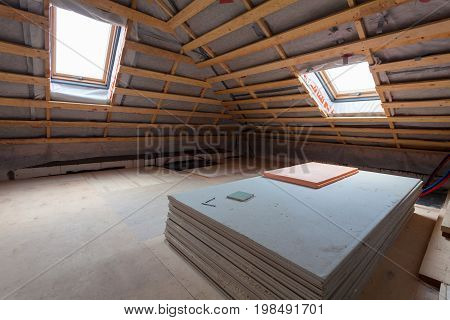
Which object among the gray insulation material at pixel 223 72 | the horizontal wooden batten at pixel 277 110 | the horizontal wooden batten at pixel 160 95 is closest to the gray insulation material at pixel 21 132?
the gray insulation material at pixel 223 72

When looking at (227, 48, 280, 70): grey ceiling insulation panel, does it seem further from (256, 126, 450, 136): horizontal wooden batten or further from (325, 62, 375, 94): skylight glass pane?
(256, 126, 450, 136): horizontal wooden batten

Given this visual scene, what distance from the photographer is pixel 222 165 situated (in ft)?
18.9

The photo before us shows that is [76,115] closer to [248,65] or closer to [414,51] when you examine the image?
[248,65]

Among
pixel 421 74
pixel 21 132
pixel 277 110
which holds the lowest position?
pixel 21 132

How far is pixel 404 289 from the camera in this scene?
154cm

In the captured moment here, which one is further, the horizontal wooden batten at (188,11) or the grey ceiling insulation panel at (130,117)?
the grey ceiling insulation panel at (130,117)

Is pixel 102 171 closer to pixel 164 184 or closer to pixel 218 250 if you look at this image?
pixel 164 184

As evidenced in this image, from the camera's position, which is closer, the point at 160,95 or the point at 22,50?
the point at 22,50

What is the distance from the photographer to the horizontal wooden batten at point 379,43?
6.61ft

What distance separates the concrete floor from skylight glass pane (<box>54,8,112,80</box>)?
203 centimetres

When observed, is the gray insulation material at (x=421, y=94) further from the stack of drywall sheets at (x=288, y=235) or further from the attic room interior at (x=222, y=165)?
the stack of drywall sheets at (x=288, y=235)

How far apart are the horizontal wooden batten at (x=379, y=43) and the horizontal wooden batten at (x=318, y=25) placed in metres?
0.31

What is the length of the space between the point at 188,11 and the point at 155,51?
94 cm

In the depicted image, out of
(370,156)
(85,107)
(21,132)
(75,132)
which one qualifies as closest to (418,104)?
(370,156)
